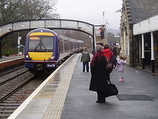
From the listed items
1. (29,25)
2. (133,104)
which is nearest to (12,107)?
(133,104)

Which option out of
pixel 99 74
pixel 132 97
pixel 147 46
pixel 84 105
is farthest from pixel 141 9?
pixel 84 105

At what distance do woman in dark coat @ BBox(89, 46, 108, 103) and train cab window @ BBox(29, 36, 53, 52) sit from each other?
11513 millimetres

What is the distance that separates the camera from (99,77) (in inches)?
326

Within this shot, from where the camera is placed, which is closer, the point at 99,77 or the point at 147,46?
the point at 99,77

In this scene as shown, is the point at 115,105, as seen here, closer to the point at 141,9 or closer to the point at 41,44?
the point at 41,44

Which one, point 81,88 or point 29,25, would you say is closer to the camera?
point 81,88

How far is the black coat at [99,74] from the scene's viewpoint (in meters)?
8.24

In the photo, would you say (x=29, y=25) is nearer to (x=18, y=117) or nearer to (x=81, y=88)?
(x=81, y=88)

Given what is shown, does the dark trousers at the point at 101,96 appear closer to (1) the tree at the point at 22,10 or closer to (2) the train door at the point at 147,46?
(2) the train door at the point at 147,46

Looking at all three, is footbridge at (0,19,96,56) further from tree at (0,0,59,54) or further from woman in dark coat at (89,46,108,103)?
woman in dark coat at (89,46,108,103)

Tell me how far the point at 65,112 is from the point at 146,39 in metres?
16.4

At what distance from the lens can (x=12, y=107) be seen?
1070cm

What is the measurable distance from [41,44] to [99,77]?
39.5 feet

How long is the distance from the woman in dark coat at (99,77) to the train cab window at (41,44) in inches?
453
